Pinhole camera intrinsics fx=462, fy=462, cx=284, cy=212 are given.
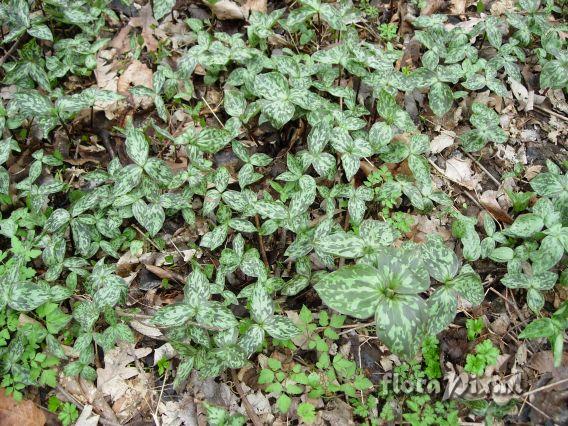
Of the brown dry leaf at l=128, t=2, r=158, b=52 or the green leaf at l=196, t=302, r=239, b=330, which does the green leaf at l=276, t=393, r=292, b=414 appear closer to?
the green leaf at l=196, t=302, r=239, b=330

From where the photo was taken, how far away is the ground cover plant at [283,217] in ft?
8.27

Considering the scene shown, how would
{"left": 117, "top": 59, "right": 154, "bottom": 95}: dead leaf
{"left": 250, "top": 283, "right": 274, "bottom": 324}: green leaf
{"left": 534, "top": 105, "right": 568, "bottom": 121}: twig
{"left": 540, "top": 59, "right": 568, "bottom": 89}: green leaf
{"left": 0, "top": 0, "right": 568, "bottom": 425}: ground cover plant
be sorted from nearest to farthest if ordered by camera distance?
1. {"left": 250, "top": 283, "right": 274, "bottom": 324}: green leaf
2. {"left": 0, "top": 0, "right": 568, "bottom": 425}: ground cover plant
3. {"left": 540, "top": 59, "right": 568, "bottom": 89}: green leaf
4. {"left": 534, "top": 105, "right": 568, "bottom": 121}: twig
5. {"left": 117, "top": 59, "right": 154, "bottom": 95}: dead leaf

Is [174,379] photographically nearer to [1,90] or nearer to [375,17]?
[1,90]

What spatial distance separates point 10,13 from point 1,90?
60cm

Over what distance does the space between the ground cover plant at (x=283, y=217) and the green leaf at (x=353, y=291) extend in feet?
0.04

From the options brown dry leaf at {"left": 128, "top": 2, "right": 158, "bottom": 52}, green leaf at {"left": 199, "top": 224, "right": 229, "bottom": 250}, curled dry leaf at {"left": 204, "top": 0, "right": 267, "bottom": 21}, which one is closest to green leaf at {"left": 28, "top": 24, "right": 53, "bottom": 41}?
brown dry leaf at {"left": 128, "top": 2, "right": 158, "bottom": 52}

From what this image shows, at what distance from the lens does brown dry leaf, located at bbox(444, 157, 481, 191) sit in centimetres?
→ 323

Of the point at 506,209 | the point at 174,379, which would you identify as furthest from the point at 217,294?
the point at 506,209

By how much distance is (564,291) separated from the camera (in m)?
2.82

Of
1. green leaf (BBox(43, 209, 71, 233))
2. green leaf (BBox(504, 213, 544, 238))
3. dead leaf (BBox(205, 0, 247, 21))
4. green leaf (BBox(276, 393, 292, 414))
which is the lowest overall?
green leaf (BBox(276, 393, 292, 414))

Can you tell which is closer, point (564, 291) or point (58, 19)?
point (564, 291)

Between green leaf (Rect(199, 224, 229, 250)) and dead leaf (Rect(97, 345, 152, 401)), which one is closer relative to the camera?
dead leaf (Rect(97, 345, 152, 401))

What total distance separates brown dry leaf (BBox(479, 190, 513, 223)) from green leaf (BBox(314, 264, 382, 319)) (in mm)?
1477

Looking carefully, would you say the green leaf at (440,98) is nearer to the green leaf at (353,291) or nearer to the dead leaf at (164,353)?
the green leaf at (353,291)
